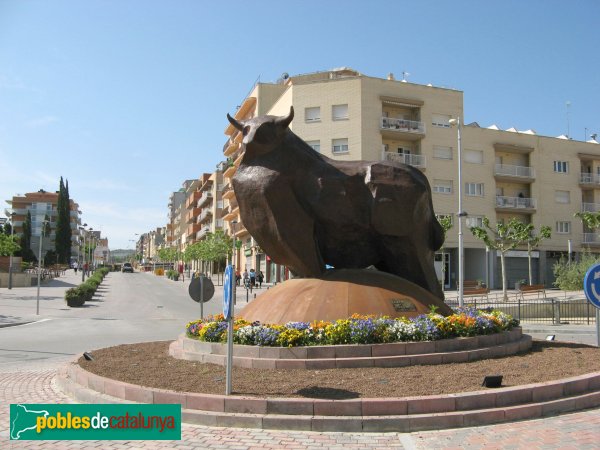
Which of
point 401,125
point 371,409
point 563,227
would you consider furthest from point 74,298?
point 563,227

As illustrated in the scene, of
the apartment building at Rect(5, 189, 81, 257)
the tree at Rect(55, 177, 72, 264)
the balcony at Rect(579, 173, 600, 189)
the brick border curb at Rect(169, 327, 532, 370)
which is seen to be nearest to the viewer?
the brick border curb at Rect(169, 327, 532, 370)

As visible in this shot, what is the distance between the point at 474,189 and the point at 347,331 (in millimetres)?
40843

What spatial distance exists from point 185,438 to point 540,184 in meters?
50.7

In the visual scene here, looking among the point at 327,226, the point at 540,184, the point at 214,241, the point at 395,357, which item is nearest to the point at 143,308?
the point at 327,226

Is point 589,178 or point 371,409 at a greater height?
point 589,178

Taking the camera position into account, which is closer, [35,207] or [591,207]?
[591,207]

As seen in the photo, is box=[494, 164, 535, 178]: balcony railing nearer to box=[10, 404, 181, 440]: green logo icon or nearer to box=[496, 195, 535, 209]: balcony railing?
box=[496, 195, 535, 209]: balcony railing

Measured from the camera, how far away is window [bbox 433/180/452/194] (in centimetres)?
4603

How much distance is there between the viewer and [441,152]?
46656mm

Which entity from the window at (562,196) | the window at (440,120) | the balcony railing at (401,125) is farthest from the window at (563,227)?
the balcony railing at (401,125)

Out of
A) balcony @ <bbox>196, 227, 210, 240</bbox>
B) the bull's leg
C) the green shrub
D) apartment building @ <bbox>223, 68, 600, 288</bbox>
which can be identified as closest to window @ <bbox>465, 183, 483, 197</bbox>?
apartment building @ <bbox>223, 68, 600, 288</bbox>

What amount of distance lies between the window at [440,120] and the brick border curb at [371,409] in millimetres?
41211

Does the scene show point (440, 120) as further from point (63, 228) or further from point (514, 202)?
point (63, 228)

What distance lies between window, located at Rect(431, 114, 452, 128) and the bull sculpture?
35799 millimetres
